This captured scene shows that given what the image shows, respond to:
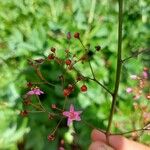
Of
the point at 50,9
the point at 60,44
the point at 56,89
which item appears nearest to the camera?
the point at 56,89

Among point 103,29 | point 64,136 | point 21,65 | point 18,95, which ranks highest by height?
point 103,29

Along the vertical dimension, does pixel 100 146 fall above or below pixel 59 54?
below

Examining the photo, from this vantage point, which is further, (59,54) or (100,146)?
(59,54)

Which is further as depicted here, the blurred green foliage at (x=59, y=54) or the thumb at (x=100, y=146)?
the blurred green foliage at (x=59, y=54)

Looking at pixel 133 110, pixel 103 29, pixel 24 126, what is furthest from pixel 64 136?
pixel 103 29

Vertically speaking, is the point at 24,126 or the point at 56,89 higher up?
the point at 56,89

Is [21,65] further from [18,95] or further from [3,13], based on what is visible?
[3,13]

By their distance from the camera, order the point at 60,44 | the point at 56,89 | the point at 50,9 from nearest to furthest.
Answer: the point at 56,89 < the point at 60,44 < the point at 50,9

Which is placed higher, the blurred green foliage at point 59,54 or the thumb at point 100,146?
the blurred green foliage at point 59,54
